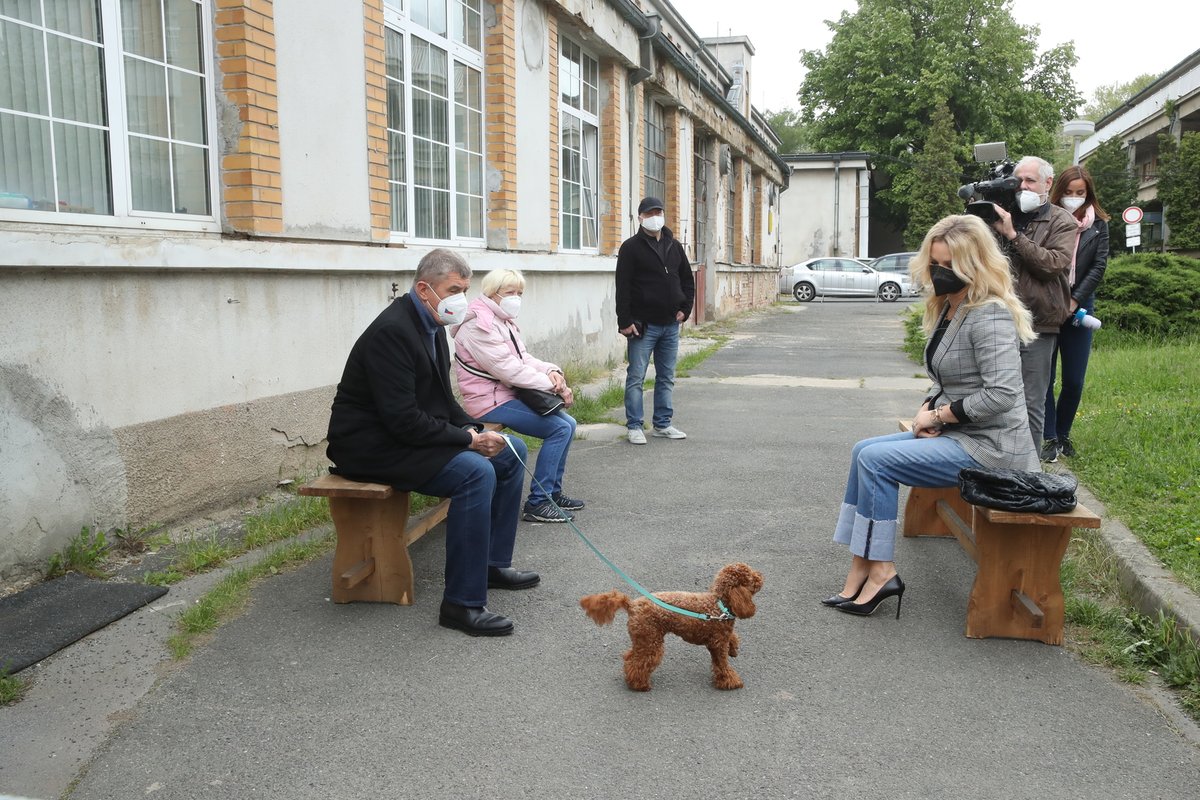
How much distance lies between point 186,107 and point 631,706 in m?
4.57

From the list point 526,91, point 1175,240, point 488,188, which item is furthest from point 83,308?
point 1175,240

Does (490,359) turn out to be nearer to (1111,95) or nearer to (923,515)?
(923,515)

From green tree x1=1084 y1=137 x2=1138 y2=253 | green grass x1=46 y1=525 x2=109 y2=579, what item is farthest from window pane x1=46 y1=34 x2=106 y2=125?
green tree x1=1084 y1=137 x2=1138 y2=253

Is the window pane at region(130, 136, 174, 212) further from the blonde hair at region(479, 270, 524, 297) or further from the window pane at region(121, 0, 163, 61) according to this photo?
the blonde hair at region(479, 270, 524, 297)

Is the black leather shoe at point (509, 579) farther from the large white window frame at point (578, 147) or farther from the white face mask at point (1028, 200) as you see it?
the large white window frame at point (578, 147)

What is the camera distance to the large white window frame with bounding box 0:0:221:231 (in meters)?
5.01

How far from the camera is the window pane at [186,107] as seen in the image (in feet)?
19.6

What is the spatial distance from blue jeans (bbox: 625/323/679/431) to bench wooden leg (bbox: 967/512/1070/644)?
15.0 feet

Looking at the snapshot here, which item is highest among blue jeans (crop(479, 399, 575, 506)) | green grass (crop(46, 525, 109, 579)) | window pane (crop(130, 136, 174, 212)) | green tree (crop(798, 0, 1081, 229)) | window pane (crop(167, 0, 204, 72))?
green tree (crop(798, 0, 1081, 229))

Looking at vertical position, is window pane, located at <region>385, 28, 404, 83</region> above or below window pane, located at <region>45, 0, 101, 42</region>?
above

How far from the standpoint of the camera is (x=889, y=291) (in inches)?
1396

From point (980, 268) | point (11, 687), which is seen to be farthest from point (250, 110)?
point (980, 268)

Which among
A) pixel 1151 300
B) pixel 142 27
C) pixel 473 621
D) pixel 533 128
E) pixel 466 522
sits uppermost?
pixel 533 128

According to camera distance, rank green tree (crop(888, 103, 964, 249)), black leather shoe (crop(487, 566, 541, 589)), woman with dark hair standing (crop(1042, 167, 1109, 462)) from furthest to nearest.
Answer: green tree (crop(888, 103, 964, 249)) → woman with dark hair standing (crop(1042, 167, 1109, 462)) → black leather shoe (crop(487, 566, 541, 589))
